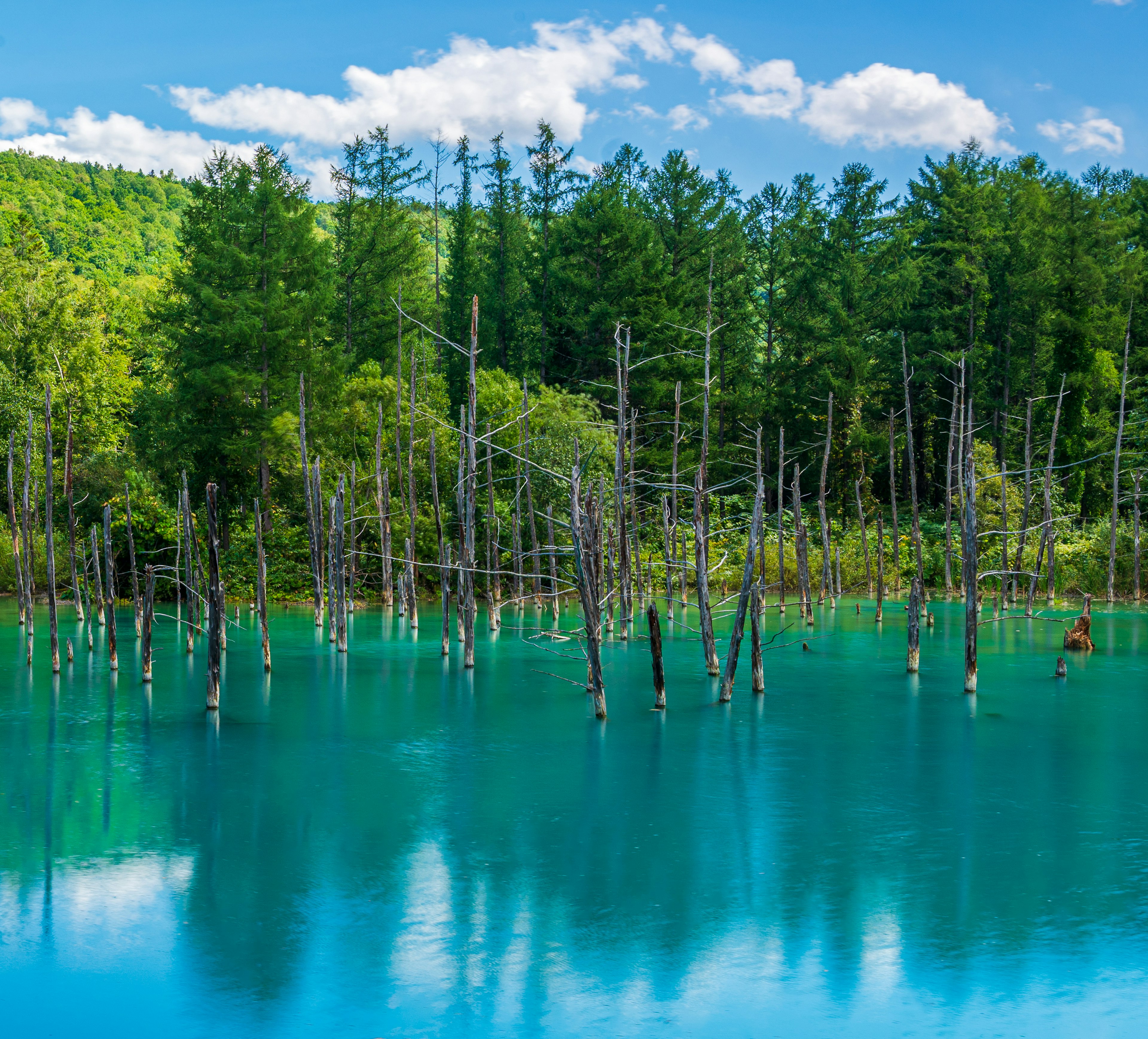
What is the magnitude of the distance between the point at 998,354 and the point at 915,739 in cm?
3541

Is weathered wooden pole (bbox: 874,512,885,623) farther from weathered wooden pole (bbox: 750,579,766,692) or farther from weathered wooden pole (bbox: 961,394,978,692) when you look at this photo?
weathered wooden pole (bbox: 961,394,978,692)

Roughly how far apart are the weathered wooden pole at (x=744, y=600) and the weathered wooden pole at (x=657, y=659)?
3.72 feet

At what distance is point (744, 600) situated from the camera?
17.9 metres

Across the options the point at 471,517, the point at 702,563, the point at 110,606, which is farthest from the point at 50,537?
the point at 702,563

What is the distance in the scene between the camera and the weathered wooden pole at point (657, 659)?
56.5 feet

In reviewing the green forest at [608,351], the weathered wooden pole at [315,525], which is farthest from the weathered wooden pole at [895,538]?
the weathered wooden pole at [315,525]

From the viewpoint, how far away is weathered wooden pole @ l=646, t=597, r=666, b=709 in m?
17.2

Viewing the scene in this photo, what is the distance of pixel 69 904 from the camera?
10.8 meters

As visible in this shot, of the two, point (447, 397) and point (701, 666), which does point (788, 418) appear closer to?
point (447, 397)

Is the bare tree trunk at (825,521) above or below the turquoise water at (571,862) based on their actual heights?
above

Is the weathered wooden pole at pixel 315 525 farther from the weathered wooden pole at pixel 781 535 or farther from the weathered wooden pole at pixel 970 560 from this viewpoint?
the weathered wooden pole at pixel 970 560

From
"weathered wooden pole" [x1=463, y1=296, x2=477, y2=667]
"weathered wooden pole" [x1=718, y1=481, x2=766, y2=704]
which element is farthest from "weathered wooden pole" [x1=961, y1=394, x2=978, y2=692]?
"weathered wooden pole" [x1=463, y1=296, x2=477, y2=667]

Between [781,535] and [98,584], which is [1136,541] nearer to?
[781,535]

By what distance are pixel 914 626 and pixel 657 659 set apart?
6.84 m
